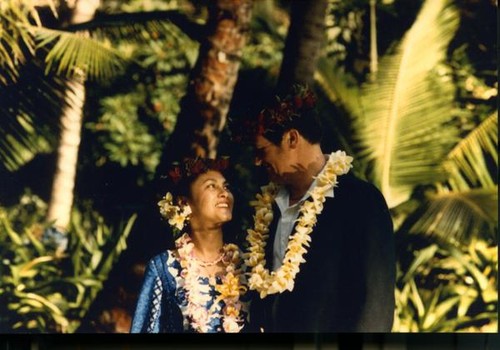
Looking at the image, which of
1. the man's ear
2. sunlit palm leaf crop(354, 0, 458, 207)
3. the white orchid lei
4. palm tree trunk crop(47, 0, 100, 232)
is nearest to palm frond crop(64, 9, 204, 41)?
palm tree trunk crop(47, 0, 100, 232)

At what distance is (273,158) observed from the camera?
6051 millimetres

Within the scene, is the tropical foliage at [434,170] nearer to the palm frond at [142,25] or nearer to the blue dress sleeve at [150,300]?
the palm frond at [142,25]

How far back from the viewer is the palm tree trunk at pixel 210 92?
605cm

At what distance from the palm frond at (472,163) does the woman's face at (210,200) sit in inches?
49.3

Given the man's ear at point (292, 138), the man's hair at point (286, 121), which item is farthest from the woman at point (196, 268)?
the man's ear at point (292, 138)

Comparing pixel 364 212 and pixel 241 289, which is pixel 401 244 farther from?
pixel 241 289

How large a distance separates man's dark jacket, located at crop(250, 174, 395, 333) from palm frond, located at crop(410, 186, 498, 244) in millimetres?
233

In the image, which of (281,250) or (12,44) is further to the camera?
(12,44)

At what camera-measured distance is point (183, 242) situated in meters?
6.05

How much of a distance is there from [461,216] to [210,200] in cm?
142

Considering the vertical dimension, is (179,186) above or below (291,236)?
above

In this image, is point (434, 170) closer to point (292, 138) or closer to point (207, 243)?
point (292, 138)

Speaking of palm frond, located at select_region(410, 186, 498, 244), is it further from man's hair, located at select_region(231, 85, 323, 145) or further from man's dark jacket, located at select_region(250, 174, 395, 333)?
man's hair, located at select_region(231, 85, 323, 145)

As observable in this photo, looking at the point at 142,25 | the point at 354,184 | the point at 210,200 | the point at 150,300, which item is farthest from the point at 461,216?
the point at 142,25
